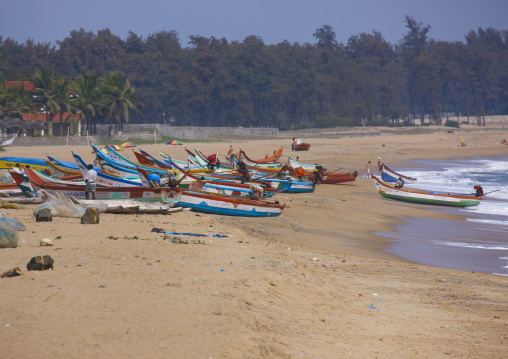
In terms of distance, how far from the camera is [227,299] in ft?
24.0

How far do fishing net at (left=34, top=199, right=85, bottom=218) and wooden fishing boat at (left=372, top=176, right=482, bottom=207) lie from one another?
16707 mm

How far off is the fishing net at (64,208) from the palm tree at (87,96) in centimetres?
4820

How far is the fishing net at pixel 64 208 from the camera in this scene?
43.1ft

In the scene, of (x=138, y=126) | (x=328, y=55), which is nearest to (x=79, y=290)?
(x=138, y=126)

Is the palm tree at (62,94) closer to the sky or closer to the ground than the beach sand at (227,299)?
closer to the sky

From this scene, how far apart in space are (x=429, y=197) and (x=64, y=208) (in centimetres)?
1747

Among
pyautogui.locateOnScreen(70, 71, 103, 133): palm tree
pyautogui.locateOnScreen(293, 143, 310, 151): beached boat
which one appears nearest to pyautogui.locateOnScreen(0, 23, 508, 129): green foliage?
pyautogui.locateOnScreen(70, 71, 103, 133): palm tree

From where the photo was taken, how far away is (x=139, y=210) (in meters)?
14.9

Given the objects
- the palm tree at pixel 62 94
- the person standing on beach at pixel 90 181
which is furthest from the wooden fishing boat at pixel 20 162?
the palm tree at pixel 62 94

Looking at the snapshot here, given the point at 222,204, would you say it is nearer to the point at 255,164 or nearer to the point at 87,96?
the point at 255,164

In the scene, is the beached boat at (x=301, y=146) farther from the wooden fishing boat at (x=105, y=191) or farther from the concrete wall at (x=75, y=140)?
the wooden fishing boat at (x=105, y=191)

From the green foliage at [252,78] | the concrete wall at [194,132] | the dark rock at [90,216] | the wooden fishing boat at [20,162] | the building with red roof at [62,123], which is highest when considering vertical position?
the green foliage at [252,78]

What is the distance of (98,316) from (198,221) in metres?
8.29

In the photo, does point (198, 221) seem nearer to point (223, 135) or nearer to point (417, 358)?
point (417, 358)
